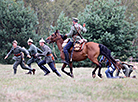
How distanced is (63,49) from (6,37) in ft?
60.5

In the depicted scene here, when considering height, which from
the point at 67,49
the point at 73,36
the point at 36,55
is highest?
the point at 73,36

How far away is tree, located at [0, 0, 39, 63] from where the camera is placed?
2886 cm

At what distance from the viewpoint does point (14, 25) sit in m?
28.9

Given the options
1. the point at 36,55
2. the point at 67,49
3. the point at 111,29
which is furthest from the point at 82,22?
the point at 36,55

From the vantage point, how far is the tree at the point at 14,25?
28.9 m

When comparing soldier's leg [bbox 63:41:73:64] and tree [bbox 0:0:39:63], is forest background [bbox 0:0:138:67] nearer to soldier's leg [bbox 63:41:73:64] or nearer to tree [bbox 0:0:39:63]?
tree [bbox 0:0:39:63]

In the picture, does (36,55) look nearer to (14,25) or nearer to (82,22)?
(82,22)

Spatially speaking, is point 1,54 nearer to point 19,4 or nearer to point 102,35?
point 19,4

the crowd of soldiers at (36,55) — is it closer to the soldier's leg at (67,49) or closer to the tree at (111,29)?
the soldier's leg at (67,49)

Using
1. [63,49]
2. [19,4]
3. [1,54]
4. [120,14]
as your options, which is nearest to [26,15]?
[19,4]

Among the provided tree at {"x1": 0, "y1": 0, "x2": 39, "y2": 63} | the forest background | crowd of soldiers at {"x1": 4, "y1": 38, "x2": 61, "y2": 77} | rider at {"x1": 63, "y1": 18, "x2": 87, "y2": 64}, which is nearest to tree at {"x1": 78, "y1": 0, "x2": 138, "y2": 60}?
the forest background

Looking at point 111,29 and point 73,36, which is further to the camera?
point 111,29

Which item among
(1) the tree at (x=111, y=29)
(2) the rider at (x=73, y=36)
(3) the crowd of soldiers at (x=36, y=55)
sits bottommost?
(3) the crowd of soldiers at (x=36, y=55)

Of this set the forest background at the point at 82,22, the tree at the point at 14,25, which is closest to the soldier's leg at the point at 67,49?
the forest background at the point at 82,22
